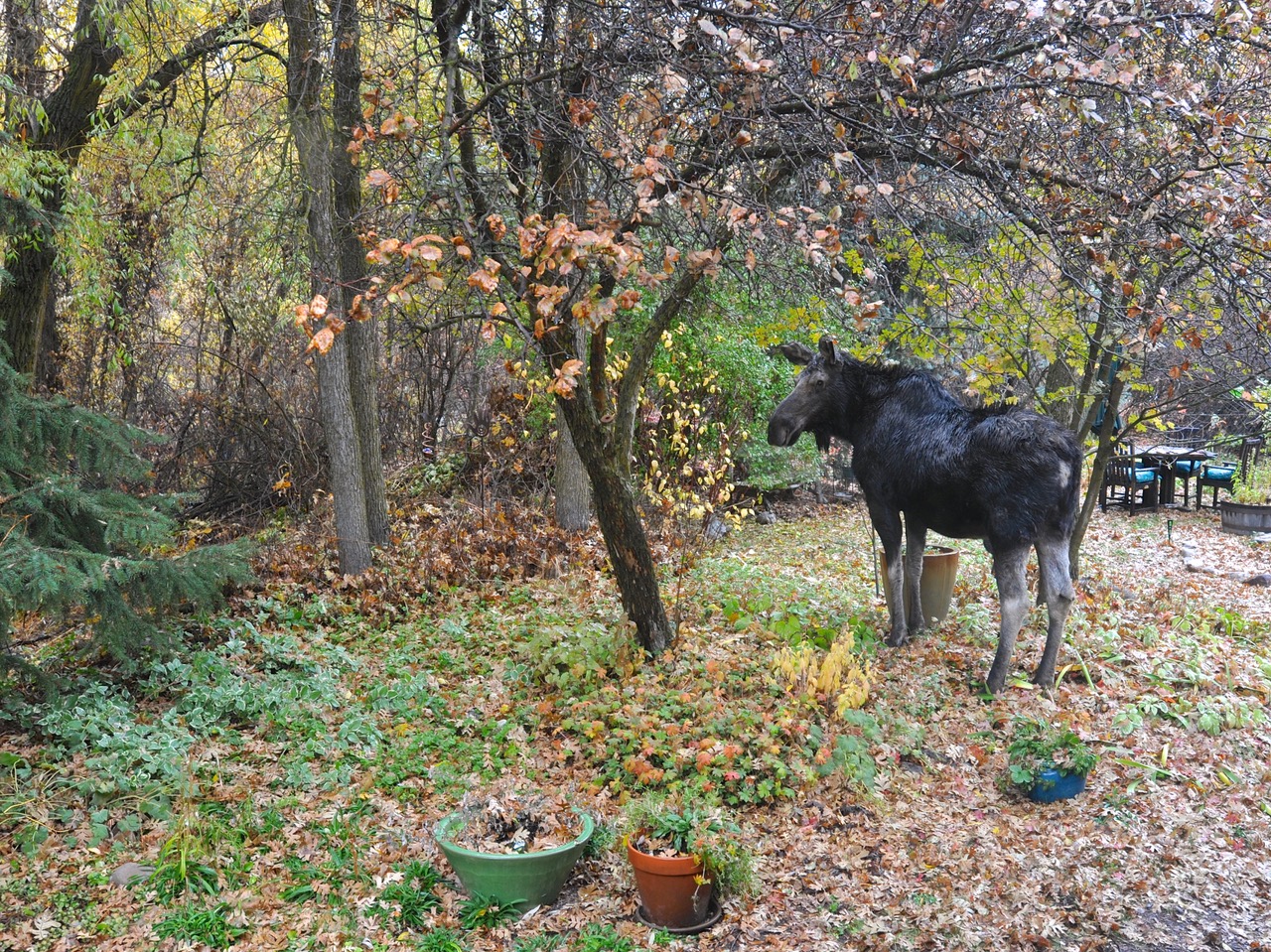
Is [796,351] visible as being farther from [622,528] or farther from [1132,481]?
[1132,481]

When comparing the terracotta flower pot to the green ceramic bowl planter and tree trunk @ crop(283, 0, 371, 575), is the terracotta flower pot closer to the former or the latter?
the green ceramic bowl planter

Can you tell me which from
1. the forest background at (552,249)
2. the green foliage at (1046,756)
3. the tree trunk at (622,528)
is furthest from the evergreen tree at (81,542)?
the green foliage at (1046,756)

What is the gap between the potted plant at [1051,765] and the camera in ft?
15.9

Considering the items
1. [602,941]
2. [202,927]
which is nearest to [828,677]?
[602,941]

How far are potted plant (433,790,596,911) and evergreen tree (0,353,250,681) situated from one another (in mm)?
2358

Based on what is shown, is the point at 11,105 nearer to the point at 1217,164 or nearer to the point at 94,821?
the point at 94,821

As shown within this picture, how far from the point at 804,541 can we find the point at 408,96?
7766 millimetres

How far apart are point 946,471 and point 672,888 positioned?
3321 mm

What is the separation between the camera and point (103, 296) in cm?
870

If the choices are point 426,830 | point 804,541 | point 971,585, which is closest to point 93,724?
point 426,830

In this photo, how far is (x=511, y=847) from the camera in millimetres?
3986

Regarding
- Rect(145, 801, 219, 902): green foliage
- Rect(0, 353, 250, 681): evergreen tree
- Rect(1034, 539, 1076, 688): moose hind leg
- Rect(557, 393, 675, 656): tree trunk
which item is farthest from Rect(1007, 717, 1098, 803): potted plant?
Rect(0, 353, 250, 681): evergreen tree

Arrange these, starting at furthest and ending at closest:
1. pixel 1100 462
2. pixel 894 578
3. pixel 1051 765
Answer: pixel 1100 462, pixel 894 578, pixel 1051 765

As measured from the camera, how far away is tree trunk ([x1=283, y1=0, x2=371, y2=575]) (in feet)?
24.4
